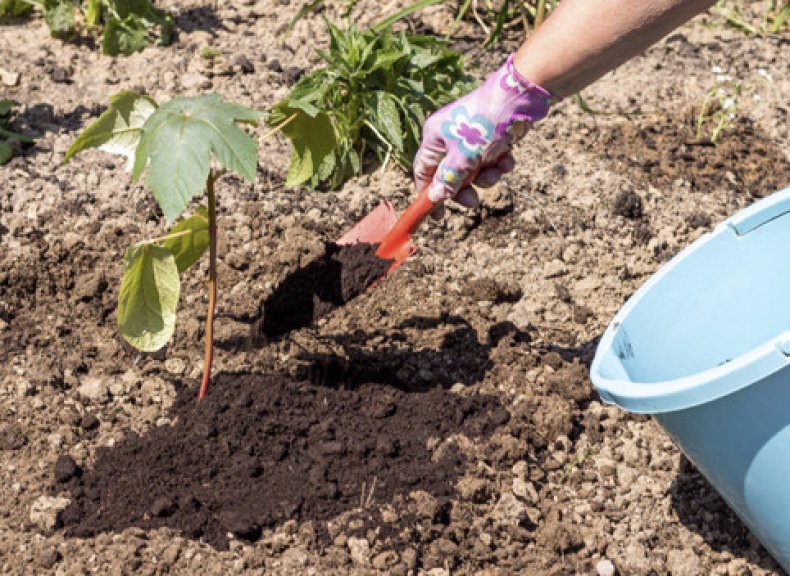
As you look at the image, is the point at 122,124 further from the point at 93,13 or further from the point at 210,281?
the point at 93,13

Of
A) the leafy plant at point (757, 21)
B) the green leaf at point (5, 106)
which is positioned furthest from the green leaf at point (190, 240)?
the leafy plant at point (757, 21)

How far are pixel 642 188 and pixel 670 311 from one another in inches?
42.1

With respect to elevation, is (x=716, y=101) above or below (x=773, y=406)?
below

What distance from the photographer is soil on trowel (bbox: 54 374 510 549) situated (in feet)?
7.59

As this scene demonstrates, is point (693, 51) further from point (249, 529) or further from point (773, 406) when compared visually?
point (249, 529)

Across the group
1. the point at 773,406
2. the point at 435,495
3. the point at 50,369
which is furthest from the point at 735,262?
the point at 50,369

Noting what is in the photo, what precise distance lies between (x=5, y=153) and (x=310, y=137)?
4.10 feet

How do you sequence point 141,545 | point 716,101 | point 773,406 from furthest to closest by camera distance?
Result: point 716,101, point 141,545, point 773,406

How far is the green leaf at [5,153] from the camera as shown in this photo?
321 cm

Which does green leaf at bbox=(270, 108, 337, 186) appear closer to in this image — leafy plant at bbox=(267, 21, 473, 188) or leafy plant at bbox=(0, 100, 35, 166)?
leafy plant at bbox=(267, 21, 473, 188)

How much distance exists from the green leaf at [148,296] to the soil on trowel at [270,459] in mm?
272

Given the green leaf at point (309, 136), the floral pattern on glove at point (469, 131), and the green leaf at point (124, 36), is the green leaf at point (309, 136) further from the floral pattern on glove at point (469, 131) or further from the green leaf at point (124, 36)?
the green leaf at point (124, 36)

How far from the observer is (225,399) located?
2.52 meters

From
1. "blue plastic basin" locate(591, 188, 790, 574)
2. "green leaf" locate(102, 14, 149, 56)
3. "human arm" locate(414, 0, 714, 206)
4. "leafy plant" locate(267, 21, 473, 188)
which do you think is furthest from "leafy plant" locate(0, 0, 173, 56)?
"blue plastic basin" locate(591, 188, 790, 574)
